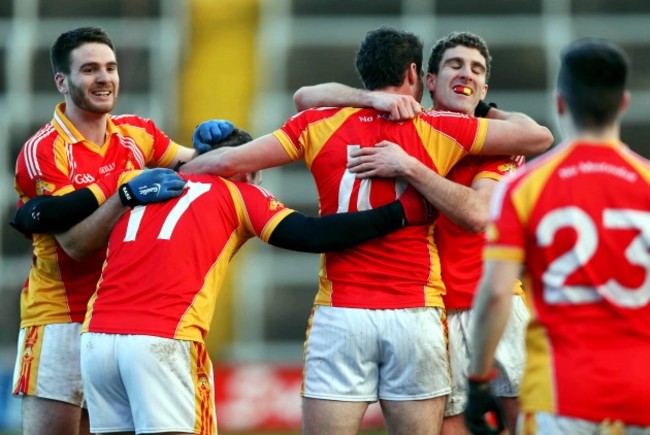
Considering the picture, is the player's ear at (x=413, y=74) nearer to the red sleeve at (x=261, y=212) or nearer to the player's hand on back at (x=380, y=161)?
the player's hand on back at (x=380, y=161)

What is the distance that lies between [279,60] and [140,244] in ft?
43.5

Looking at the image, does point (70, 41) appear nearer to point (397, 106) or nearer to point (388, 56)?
point (388, 56)

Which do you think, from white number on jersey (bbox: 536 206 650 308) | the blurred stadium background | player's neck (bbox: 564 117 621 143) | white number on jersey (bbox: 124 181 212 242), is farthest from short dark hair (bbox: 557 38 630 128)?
the blurred stadium background

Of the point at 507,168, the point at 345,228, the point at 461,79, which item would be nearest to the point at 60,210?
the point at 345,228

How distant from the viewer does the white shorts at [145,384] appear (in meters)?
6.13

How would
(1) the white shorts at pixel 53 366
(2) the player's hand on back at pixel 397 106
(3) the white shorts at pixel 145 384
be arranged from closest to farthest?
(3) the white shorts at pixel 145 384
(2) the player's hand on back at pixel 397 106
(1) the white shorts at pixel 53 366

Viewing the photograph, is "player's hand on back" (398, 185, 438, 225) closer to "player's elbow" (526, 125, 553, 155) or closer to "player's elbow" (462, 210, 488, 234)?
"player's elbow" (462, 210, 488, 234)

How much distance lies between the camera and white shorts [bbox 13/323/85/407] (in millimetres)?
7105

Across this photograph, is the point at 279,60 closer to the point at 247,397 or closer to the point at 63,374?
the point at 247,397

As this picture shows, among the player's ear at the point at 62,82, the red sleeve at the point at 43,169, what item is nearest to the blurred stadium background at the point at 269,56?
the player's ear at the point at 62,82

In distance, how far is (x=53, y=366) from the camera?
711cm

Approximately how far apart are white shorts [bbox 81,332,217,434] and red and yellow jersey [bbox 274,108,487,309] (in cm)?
81

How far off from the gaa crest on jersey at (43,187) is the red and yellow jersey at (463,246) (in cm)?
218

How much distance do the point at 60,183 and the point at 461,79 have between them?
2.34 meters
